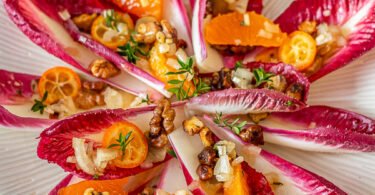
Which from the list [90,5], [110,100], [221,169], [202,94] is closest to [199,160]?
[221,169]

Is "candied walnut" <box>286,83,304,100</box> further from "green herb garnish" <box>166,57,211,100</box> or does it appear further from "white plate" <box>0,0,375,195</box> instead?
"green herb garnish" <box>166,57,211,100</box>

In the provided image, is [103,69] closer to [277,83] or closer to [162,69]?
[162,69]

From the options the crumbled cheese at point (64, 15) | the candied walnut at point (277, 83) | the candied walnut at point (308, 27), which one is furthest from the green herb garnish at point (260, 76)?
the crumbled cheese at point (64, 15)

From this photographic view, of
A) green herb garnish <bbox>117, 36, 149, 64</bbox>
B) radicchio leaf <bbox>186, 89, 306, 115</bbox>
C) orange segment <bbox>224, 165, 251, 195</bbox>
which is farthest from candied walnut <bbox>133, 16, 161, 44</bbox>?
orange segment <bbox>224, 165, 251, 195</bbox>

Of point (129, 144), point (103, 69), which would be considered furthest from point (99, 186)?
point (103, 69)

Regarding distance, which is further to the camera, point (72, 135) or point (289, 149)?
point (289, 149)

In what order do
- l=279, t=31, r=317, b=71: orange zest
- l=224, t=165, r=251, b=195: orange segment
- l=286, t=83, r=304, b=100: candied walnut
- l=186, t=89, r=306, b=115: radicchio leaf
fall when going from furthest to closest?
l=279, t=31, r=317, b=71: orange zest < l=286, t=83, r=304, b=100: candied walnut < l=186, t=89, r=306, b=115: radicchio leaf < l=224, t=165, r=251, b=195: orange segment
